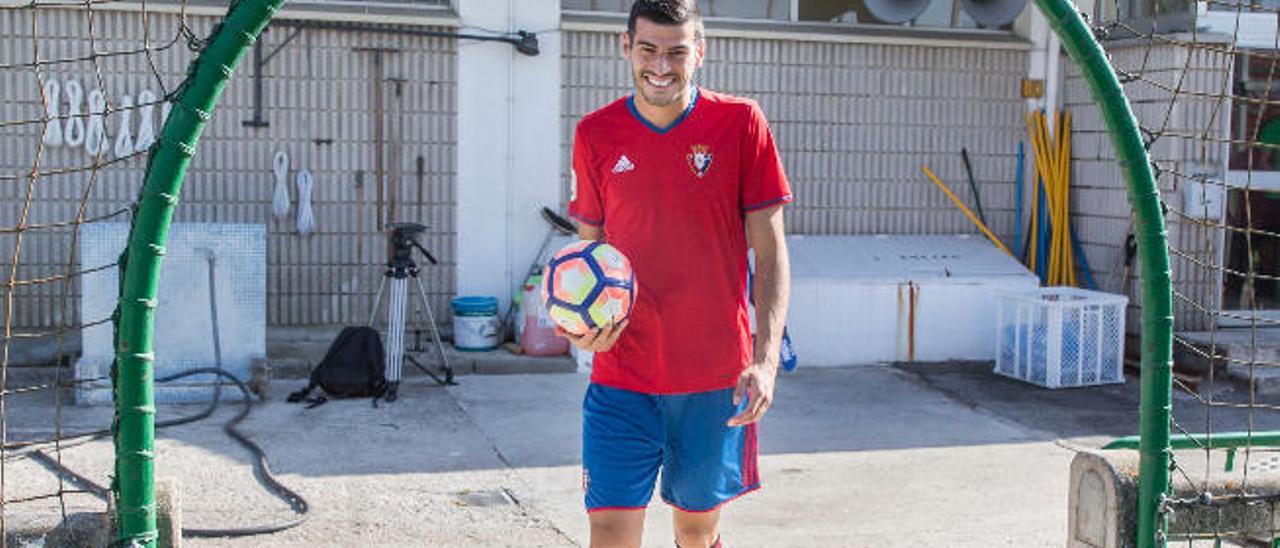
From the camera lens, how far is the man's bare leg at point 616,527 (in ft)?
14.4

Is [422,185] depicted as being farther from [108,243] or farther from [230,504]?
[230,504]

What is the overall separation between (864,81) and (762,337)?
24.5 ft

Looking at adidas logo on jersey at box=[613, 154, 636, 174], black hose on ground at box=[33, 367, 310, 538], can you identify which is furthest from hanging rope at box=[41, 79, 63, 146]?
adidas logo on jersey at box=[613, 154, 636, 174]

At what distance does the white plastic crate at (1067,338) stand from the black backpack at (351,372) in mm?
4655

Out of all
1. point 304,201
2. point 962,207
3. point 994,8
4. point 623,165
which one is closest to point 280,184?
point 304,201

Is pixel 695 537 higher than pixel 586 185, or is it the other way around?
pixel 586 185

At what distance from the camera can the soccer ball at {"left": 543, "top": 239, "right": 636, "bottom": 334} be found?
412 cm

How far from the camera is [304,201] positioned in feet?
34.0

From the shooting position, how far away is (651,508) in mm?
6941

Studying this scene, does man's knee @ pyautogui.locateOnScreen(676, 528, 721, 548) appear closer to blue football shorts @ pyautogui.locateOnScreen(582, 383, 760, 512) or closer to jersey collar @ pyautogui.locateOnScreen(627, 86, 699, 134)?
blue football shorts @ pyautogui.locateOnScreen(582, 383, 760, 512)

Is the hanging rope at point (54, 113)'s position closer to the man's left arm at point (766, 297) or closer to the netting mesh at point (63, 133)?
the netting mesh at point (63, 133)

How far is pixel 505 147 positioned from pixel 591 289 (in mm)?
6785

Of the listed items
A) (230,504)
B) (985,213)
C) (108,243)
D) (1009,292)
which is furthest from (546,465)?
(985,213)

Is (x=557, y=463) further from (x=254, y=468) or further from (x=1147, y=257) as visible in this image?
(x=1147, y=257)
